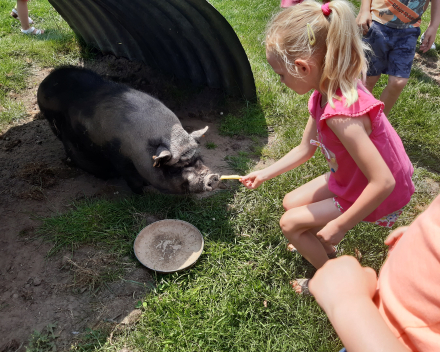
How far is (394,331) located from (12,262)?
3.10m

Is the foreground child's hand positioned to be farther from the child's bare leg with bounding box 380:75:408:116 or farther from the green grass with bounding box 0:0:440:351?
the child's bare leg with bounding box 380:75:408:116

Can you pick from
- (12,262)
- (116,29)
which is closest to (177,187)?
(12,262)

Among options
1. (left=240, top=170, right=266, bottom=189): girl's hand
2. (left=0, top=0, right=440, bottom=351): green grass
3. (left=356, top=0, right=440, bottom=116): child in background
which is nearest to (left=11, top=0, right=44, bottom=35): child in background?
(left=0, top=0, right=440, bottom=351): green grass

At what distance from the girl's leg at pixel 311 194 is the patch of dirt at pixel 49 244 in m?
1.37

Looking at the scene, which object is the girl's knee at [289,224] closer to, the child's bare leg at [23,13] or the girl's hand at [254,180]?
the girl's hand at [254,180]

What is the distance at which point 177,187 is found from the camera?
3924mm

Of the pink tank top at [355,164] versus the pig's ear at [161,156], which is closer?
the pink tank top at [355,164]

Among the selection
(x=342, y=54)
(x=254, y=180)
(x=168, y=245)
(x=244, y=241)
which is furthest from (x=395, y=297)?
(x=168, y=245)

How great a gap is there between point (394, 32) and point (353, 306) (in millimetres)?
3617

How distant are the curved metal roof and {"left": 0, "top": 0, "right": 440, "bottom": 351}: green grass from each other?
27.4 inches

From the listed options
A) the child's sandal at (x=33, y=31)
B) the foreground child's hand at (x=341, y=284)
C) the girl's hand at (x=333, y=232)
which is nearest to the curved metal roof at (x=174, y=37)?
the child's sandal at (x=33, y=31)

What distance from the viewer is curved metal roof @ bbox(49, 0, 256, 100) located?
470cm

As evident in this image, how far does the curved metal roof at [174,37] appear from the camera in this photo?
4.70 metres

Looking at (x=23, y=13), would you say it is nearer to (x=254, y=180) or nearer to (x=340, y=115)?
(x=254, y=180)
